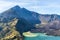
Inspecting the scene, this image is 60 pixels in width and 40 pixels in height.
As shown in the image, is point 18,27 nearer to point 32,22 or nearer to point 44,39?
point 32,22

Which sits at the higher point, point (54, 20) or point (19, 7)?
point (19, 7)

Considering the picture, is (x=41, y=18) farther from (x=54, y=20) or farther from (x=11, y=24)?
(x=11, y=24)

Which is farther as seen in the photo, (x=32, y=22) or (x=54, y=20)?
(x=54, y=20)

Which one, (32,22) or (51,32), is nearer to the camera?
(32,22)

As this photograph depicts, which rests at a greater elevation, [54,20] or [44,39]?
[54,20]

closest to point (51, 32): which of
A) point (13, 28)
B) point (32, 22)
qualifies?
point (32, 22)

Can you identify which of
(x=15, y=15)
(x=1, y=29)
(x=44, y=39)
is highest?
(x=15, y=15)

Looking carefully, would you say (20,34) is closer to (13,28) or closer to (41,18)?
(13,28)

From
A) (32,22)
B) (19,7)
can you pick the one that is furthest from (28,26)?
(19,7)

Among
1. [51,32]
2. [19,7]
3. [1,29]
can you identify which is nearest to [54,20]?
[51,32]
